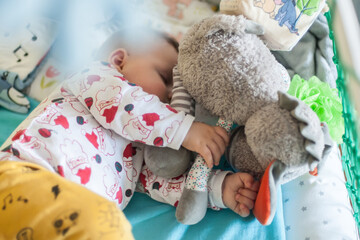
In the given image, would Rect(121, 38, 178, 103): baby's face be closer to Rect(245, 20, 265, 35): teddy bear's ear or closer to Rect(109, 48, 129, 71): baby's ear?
Rect(109, 48, 129, 71): baby's ear

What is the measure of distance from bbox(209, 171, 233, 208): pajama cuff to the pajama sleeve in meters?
0.11

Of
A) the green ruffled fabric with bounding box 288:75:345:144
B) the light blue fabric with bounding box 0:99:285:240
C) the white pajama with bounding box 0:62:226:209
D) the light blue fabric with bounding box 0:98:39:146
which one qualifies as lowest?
the light blue fabric with bounding box 0:98:39:146

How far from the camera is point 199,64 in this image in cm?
70

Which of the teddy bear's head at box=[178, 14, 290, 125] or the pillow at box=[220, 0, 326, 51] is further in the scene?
the pillow at box=[220, 0, 326, 51]

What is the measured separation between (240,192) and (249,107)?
0.17 metres

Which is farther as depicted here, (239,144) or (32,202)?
(239,144)

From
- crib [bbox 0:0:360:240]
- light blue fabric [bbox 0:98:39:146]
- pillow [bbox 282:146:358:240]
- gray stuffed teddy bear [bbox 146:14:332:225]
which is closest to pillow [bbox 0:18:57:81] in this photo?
light blue fabric [bbox 0:98:39:146]

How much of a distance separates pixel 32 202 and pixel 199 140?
0.32 metres

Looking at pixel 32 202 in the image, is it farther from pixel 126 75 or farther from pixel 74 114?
pixel 126 75

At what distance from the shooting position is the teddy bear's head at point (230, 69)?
25.8 inches

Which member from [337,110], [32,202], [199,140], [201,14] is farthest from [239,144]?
[201,14]

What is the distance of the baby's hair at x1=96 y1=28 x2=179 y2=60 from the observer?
936 millimetres

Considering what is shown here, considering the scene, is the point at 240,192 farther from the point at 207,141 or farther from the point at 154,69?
the point at 154,69

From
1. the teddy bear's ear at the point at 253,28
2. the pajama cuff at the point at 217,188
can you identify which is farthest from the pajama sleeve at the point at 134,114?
the teddy bear's ear at the point at 253,28
